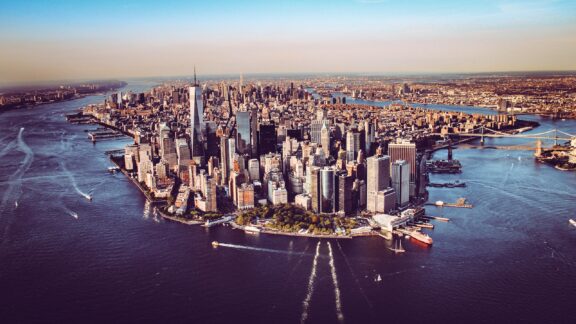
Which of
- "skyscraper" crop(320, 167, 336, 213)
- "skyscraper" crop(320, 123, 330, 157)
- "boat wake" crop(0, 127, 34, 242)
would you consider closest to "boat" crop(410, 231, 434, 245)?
"skyscraper" crop(320, 167, 336, 213)

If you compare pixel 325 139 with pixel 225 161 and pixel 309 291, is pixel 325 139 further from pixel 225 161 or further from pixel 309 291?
pixel 309 291

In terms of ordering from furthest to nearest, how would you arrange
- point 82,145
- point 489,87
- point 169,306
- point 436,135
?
point 489,87 < point 436,135 < point 82,145 < point 169,306

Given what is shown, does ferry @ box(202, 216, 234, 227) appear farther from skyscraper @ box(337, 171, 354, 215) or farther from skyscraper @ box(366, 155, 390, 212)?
skyscraper @ box(366, 155, 390, 212)

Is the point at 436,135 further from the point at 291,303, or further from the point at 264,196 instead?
the point at 291,303

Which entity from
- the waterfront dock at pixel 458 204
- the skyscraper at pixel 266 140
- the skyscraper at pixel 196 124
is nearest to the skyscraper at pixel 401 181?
the waterfront dock at pixel 458 204

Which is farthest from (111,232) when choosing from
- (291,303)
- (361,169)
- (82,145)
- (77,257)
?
(82,145)

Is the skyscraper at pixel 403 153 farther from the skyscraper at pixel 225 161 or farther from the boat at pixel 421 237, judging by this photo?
the skyscraper at pixel 225 161

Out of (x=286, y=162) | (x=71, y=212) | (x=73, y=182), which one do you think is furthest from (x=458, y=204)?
(x=73, y=182)
